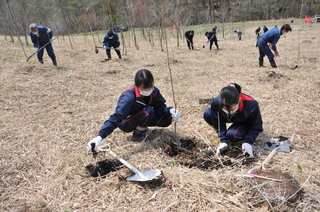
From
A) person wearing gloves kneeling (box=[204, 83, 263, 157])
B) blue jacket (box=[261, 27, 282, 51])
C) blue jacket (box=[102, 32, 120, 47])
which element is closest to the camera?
person wearing gloves kneeling (box=[204, 83, 263, 157])

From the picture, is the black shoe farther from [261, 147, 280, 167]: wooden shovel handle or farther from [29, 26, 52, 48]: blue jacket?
[29, 26, 52, 48]: blue jacket

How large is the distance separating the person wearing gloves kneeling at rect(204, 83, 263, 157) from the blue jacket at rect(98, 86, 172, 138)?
0.66m

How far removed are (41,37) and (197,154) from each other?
21.2 ft

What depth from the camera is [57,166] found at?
2410 mm

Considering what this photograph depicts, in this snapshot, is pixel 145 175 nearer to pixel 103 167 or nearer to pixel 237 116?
pixel 103 167

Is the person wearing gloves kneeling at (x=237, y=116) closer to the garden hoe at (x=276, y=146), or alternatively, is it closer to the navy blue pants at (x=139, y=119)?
the garden hoe at (x=276, y=146)

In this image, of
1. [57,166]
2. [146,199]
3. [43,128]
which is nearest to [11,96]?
[43,128]

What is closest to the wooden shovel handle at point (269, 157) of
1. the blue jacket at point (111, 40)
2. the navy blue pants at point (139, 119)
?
the navy blue pants at point (139, 119)

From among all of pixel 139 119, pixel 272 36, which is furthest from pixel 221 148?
pixel 272 36

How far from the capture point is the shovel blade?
2.01 m

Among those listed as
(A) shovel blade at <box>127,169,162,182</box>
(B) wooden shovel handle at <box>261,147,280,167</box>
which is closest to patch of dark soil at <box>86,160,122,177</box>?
(A) shovel blade at <box>127,169,162,182</box>

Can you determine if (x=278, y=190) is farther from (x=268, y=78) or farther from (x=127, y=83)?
(x=127, y=83)

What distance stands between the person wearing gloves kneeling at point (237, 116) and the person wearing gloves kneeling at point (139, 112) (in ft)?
1.70

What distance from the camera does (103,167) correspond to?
2371 mm
